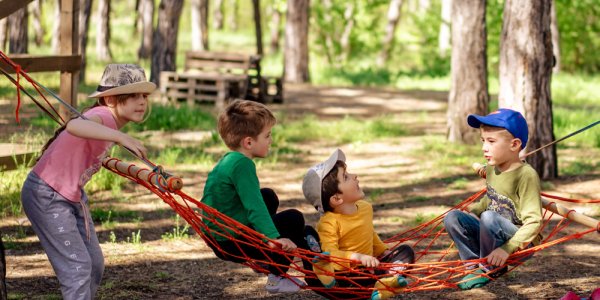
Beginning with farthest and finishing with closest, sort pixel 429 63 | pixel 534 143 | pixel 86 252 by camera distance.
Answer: pixel 429 63
pixel 534 143
pixel 86 252

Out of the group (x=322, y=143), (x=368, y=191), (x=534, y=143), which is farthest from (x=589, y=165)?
(x=322, y=143)

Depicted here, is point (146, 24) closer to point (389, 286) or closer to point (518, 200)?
point (518, 200)

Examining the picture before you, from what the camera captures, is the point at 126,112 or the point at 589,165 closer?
the point at 126,112

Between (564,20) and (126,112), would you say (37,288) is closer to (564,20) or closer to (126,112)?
(126,112)

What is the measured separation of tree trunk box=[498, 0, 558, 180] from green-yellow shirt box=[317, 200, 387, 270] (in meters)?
4.11

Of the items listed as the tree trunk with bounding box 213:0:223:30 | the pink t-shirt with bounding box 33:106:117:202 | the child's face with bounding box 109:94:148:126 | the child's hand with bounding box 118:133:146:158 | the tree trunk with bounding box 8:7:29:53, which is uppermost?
the tree trunk with bounding box 213:0:223:30

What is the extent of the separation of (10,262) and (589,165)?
238 inches

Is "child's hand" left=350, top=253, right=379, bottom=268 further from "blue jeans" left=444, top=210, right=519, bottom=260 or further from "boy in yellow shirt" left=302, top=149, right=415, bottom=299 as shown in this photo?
"blue jeans" left=444, top=210, right=519, bottom=260

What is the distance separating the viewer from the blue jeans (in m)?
4.15

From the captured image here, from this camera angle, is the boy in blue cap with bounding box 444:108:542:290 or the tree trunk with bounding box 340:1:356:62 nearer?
the boy in blue cap with bounding box 444:108:542:290

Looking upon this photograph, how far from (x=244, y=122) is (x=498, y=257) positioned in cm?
133

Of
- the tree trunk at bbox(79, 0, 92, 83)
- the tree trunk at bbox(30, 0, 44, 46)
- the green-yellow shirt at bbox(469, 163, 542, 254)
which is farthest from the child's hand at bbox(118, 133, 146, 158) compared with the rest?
the tree trunk at bbox(30, 0, 44, 46)

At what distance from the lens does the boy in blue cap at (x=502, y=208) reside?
4.08 m

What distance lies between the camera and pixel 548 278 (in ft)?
17.3
